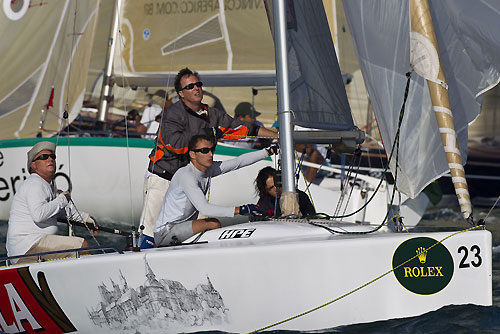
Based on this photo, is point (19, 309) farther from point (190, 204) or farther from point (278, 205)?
point (278, 205)

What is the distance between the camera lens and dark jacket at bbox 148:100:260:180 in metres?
7.59

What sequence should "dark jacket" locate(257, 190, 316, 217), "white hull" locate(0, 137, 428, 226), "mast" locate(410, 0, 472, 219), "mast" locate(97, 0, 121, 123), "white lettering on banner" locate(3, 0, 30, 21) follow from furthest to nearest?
1. "mast" locate(97, 0, 121, 123)
2. "white lettering on banner" locate(3, 0, 30, 21)
3. "white hull" locate(0, 137, 428, 226)
4. "dark jacket" locate(257, 190, 316, 217)
5. "mast" locate(410, 0, 472, 219)

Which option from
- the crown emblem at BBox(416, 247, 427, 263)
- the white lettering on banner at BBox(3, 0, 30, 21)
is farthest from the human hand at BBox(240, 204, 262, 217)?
the white lettering on banner at BBox(3, 0, 30, 21)

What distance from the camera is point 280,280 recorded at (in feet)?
20.2

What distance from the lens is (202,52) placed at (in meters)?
14.3

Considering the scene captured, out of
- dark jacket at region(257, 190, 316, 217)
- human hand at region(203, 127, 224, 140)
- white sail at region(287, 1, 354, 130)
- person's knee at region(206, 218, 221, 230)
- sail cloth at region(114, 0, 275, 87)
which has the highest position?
sail cloth at region(114, 0, 275, 87)

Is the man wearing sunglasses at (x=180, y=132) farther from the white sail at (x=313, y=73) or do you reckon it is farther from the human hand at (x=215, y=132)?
the white sail at (x=313, y=73)

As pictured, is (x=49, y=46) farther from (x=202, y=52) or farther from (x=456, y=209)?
(x=456, y=209)

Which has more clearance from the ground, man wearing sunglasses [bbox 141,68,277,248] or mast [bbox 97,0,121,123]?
mast [bbox 97,0,121,123]

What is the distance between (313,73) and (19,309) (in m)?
2.70

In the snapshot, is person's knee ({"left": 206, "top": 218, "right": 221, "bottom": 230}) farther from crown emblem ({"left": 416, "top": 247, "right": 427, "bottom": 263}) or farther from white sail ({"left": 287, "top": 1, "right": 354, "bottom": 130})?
crown emblem ({"left": 416, "top": 247, "right": 427, "bottom": 263})

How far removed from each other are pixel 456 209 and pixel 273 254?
10.1 m

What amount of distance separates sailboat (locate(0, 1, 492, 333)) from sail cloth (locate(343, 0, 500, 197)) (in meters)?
0.80

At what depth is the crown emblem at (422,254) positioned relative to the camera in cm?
613
